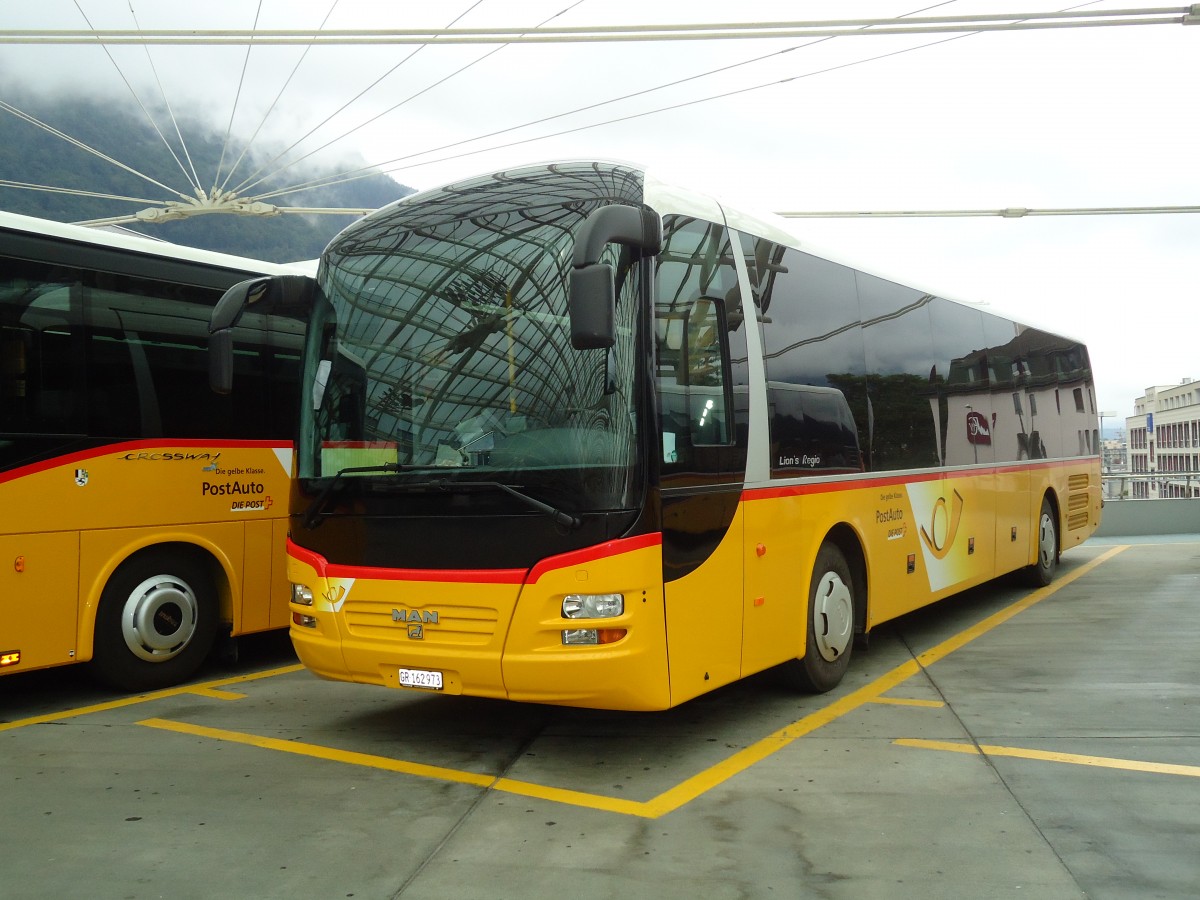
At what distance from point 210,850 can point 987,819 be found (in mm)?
3372

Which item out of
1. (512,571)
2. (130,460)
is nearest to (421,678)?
(512,571)

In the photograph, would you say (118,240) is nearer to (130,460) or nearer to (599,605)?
(130,460)

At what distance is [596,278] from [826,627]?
11.3ft

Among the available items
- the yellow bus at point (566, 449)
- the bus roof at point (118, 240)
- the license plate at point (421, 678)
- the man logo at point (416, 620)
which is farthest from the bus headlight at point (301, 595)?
the bus roof at point (118, 240)

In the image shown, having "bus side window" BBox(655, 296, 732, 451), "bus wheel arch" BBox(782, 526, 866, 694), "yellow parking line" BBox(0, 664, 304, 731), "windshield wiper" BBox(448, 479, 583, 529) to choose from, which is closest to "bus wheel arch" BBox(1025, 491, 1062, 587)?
"bus wheel arch" BBox(782, 526, 866, 694)

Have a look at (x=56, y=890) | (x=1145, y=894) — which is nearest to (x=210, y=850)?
(x=56, y=890)

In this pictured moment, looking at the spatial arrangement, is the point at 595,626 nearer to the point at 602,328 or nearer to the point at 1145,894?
the point at 602,328

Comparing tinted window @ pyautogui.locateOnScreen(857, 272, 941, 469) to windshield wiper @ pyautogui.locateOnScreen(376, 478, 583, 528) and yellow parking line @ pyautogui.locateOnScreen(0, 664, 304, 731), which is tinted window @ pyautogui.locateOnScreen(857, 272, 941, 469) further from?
yellow parking line @ pyautogui.locateOnScreen(0, 664, 304, 731)

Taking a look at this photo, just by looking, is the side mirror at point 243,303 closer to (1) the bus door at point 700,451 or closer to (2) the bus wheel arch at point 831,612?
(1) the bus door at point 700,451

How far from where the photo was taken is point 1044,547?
13.5 m

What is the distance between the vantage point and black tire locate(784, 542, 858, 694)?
7.33 metres

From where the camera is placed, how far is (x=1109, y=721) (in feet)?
22.3

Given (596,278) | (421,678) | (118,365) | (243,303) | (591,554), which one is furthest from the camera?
(118,365)

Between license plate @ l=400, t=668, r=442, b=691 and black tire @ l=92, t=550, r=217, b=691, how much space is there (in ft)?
10.4
